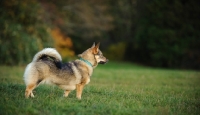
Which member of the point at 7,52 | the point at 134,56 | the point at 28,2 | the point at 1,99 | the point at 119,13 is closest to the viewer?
the point at 1,99

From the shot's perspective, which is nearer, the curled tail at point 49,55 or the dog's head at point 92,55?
the curled tail at point 49,55

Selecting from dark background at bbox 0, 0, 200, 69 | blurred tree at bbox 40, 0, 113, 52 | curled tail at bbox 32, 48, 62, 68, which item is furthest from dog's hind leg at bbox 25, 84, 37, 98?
blurred tree at bbox 40, 0, 113, 52

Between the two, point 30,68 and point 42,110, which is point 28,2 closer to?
point 30,68

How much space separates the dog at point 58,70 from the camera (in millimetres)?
8172

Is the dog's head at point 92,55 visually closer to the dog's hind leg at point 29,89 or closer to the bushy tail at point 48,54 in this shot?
the bushy tail at point 48,54

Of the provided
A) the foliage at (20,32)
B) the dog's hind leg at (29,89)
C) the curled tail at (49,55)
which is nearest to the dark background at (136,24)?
the foliage at (20,32)

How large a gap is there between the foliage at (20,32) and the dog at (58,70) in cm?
1410

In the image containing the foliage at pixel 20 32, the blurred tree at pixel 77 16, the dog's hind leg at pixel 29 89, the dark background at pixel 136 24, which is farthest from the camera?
the blurred tree at pixel 77 16

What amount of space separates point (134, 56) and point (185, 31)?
32.0 feet

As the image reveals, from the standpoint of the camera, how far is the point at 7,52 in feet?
72.6

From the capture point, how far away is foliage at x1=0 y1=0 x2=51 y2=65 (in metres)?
22.2

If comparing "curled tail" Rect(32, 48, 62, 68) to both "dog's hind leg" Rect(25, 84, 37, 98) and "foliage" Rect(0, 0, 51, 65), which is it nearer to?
"dog's hind leg" Rect(25, 84, 37, 98)

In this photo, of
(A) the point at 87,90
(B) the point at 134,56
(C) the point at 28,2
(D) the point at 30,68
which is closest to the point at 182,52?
(B) the point at 134,56

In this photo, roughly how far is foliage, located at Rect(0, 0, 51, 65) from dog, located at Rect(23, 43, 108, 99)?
555 inches
